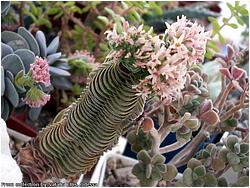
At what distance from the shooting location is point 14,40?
2.04 feet

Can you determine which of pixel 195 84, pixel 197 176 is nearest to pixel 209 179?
pixel 197 176

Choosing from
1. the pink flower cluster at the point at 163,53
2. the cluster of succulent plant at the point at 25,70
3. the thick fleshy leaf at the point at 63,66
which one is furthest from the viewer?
the thick fleshy leaf at the point at 63,66

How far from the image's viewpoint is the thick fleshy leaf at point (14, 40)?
24.2 inches

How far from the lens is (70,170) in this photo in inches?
21.4

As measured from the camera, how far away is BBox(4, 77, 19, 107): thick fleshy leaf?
1.91 ft

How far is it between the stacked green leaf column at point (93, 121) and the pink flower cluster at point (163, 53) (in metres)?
0.02

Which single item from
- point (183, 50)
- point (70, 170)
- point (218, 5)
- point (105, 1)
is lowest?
point (70, 170)

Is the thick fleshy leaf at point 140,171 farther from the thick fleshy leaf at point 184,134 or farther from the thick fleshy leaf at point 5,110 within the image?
the thick fleshy leaf at point 5,110

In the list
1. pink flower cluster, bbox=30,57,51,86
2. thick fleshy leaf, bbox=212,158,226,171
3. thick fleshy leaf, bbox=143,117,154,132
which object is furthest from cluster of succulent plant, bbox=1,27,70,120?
thick fleshy leaf, bbox=212,158,226,171

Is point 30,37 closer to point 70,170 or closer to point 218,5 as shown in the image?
point 70,170

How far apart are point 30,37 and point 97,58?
0.15 meters

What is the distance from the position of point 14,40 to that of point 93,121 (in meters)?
0.19

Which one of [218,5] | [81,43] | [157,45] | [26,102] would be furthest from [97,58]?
[218,5]

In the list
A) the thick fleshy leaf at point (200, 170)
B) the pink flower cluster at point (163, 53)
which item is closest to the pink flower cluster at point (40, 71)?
the pink flower cluster at point (163, 53)
